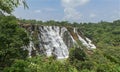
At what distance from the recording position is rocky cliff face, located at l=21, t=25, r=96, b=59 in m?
40.5

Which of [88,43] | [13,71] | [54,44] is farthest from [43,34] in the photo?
[13,71]

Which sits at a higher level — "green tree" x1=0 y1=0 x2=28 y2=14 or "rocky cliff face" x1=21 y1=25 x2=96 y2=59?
"green tree" x1=0 y1=0 x2=28 y2=14

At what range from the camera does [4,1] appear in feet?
28.4

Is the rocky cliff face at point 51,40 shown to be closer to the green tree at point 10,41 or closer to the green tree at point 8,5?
the green tree at point 10,41

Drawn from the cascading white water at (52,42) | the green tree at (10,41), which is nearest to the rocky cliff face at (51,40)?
the cascading white water at (52,42)

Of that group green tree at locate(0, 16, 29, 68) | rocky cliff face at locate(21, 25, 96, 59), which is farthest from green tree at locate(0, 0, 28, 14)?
rocky cliff face at locate(21, 25, 96, 59)

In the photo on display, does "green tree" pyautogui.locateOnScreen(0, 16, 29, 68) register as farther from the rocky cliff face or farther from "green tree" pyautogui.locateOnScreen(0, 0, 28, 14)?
"green tree" pyautogui.locateOnScreen(0, 0, 28, 14)

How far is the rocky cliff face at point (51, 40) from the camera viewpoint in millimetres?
40478

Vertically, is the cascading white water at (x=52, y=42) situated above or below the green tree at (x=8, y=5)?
below

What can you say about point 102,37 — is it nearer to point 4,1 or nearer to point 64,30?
point 64,30

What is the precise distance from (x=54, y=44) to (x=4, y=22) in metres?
16.1

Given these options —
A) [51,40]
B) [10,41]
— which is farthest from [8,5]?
[51,40]

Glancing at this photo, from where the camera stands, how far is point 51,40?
43.1 m

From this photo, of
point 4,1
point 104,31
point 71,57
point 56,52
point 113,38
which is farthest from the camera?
point 104,31
